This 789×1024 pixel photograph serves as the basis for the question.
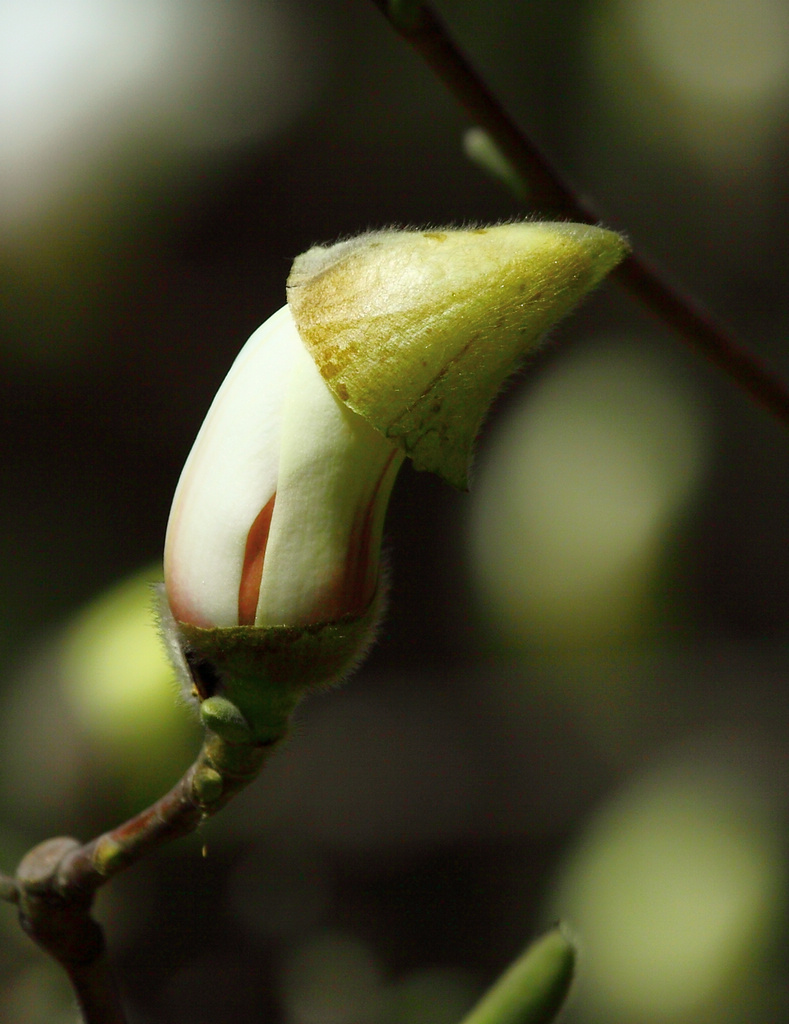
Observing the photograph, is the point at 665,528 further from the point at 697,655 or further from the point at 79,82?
the point at 79,82

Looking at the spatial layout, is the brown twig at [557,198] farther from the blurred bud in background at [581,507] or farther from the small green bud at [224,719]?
the blurred bud in background at [581,507]

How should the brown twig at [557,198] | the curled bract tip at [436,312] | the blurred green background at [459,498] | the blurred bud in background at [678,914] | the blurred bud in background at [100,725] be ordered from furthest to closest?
the blurred green background at [459,498]
the blurred bud in background at [678,914]
the blurred bud in background at [100,725]
the brown twig at [557,198]
the curled bract tip at [436,312]

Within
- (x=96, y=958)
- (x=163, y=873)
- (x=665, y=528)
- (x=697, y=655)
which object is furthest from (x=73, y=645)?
(x=697, y=655)

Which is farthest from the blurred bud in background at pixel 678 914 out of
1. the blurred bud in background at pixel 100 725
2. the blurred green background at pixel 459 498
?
the blurred bud in background at pixel 100 725

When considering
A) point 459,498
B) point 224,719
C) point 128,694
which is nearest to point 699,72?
point 459,498

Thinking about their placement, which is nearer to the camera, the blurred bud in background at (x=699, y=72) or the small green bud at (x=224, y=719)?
the small green bud at (x=224, y=719)

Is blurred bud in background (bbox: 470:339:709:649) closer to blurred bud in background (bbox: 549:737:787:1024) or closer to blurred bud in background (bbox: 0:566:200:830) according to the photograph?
blurred bud in background (bbox: 549:737:787:1024)

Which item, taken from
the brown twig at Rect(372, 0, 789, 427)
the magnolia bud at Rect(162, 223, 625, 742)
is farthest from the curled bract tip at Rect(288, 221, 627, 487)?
the brown twig at Rect(372, 0, 789, 427)
